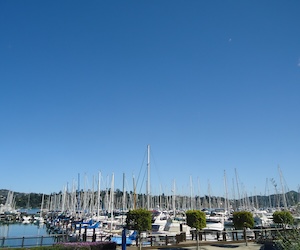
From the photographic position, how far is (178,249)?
23.8 metres

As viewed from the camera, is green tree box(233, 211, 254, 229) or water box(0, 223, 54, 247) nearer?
water box(0, 223, 54, 247)

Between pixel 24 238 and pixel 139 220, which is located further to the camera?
pixel 24 238

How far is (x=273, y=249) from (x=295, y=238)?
36.0 ft

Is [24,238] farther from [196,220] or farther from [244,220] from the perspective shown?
[244,220]

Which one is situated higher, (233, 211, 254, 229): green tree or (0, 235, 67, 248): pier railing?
(233, 211, 254, 229): green tree

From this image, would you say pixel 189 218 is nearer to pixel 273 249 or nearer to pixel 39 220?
pixel 273 249

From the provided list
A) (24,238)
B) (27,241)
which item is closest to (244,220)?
(24,238)

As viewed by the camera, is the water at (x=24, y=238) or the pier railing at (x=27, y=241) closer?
the pier railing at (x=27, y=241)

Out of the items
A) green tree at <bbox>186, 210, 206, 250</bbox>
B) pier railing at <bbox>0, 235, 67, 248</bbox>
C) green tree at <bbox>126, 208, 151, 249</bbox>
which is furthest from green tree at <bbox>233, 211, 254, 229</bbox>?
pier railing at <bbox>0, 235, 67, 248</bbox>

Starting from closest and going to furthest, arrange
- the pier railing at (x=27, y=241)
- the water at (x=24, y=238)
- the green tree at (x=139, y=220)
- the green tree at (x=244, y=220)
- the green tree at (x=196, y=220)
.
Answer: the green tree at (x=139, y=220) < the pier railing at (x=27, y=241) < the water at (x=24, y=238) < the green tree at (x=196, y=220) < the green tree at (x=244, y=220)

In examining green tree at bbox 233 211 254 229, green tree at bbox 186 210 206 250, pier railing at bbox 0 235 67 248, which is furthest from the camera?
green tree at bbox 233 211 254 229

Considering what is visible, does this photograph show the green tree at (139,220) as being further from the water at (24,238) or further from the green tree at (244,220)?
the green tree at (244,220)

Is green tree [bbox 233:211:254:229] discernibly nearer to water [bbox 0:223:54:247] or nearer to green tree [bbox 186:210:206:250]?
green tree [bbox 186:210:206:250]

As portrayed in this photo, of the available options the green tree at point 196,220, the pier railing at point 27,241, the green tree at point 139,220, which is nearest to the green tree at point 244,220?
the green tree at point 196,220
